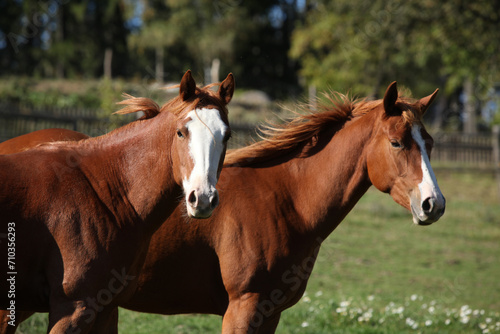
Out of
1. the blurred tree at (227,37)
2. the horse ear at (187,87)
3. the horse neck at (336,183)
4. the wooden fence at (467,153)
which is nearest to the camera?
the horse ear at (187,87)

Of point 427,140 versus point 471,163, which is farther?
point 471,163

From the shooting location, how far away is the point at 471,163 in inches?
761

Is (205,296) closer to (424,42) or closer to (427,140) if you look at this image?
(427,140)

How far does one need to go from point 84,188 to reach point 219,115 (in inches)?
34.3

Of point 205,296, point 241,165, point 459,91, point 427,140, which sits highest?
point 427,140

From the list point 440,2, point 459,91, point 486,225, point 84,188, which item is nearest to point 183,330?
point 84,188

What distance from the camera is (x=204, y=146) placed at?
9.43 ft

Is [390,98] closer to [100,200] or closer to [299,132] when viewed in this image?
[299,132]

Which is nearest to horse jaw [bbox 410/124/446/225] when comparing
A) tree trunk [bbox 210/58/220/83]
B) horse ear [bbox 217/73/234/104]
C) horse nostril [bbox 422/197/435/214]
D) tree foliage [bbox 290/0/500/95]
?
horse nostril [bbox 422/197/435/214]

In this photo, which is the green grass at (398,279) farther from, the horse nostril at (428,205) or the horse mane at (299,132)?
the horse nostril at (428,205)

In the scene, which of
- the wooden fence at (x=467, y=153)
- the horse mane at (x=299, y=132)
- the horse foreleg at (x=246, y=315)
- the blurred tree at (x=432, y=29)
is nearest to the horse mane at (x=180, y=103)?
the horse mane at (x=299, y=132)

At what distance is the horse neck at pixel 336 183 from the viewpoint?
379 centimetres

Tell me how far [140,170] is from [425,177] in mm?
1825

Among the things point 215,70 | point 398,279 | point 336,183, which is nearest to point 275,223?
point 336,183
